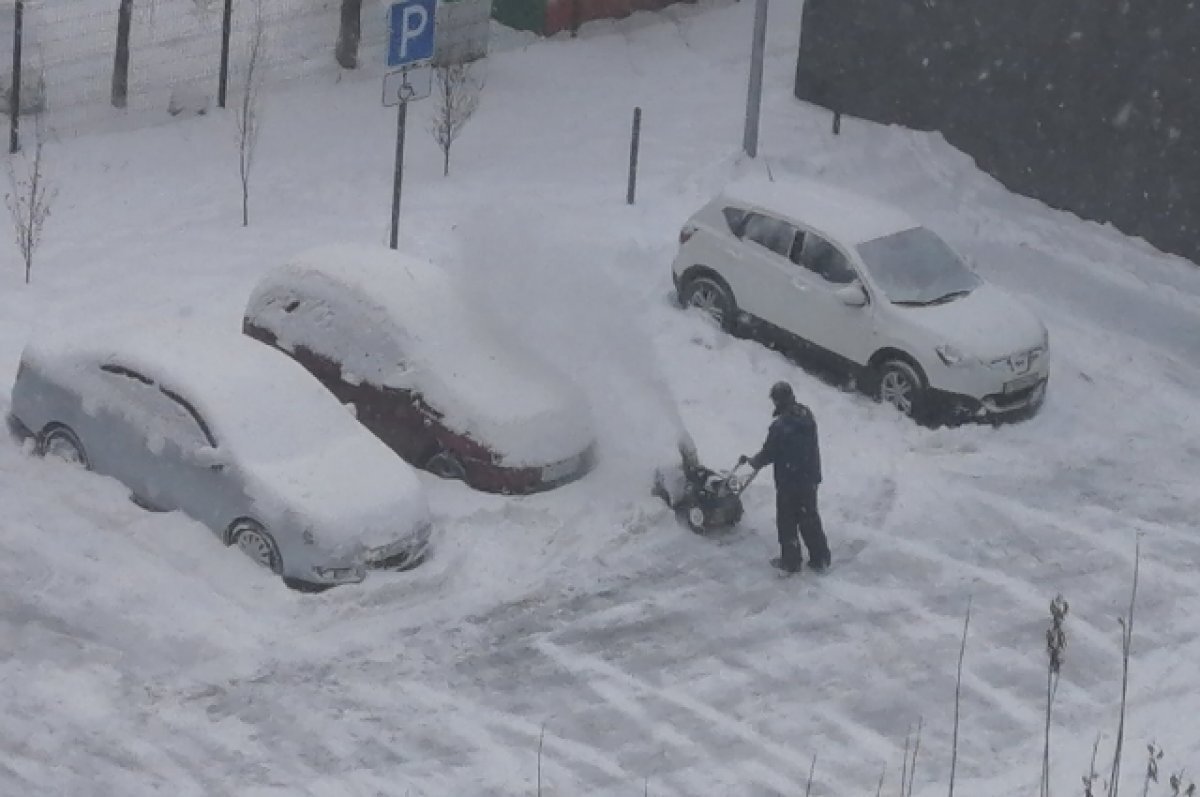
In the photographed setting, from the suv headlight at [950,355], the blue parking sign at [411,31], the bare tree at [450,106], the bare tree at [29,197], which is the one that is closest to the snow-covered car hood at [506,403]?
the blue parking sign at [411,31]

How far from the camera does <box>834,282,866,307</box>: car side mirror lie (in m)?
17.0

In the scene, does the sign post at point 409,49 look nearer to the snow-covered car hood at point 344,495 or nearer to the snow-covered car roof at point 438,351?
the snow-covered car roof at point 438,351

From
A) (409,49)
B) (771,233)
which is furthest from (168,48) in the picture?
(771,233)

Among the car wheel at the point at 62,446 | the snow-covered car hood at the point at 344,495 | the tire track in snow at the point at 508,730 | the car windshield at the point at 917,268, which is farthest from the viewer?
the car windshield at the point at 917,268

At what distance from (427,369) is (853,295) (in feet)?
13.4

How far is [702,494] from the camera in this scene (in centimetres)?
1477

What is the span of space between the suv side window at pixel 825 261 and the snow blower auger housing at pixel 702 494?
10.0ft

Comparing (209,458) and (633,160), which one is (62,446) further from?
(633,160)

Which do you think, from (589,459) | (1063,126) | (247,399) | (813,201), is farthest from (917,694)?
(1063,126)

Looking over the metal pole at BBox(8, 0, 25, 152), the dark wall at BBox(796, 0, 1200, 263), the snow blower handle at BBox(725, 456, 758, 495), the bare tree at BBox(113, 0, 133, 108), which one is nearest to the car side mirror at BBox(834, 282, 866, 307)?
the snow blower handle at BBox(725, 456, 758, 495)

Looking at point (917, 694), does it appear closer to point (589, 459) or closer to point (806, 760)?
point (806, 760)

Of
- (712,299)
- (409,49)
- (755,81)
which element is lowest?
(712,299)

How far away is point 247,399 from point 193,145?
9.20 meters

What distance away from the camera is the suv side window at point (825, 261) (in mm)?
17359
